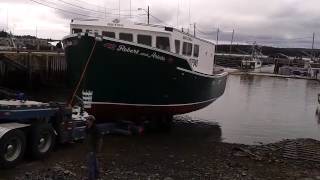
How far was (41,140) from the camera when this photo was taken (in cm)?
1448

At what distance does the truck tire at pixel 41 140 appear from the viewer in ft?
45.9

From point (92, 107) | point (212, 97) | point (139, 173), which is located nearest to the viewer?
point (139, 173)

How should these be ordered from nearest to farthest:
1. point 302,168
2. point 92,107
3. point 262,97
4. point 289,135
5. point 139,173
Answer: point 139,173 < point 302,168 < point 92,107 < point 289,135 < point 262,97

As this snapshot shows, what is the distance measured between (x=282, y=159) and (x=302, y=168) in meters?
1.33

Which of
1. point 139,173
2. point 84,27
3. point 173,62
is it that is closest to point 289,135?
point 173,62

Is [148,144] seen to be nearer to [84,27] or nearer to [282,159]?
[282,159]

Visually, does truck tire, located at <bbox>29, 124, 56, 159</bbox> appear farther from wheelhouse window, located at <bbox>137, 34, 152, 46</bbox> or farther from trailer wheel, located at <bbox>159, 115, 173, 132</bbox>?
trailer wheel, located at <bbox>159, 115, 173, 132</bbox>

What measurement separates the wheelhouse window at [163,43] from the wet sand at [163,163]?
4154 mm

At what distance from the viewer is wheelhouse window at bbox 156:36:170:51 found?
21708 millimetres

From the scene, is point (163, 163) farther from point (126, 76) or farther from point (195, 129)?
point (195, 129)

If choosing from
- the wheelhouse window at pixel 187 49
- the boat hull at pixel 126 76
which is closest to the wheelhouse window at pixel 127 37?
the boat hull at pixel 126 76

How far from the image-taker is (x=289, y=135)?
2566 cm

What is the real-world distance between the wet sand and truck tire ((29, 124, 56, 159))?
251mm

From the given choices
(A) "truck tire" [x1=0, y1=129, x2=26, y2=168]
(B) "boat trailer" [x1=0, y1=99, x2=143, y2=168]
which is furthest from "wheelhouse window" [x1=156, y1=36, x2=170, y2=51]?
(A) "truck tire" [x1=0, y1=129, x2=26, y2=168]
